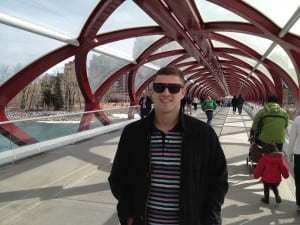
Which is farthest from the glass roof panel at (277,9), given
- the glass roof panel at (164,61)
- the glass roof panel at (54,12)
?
the glass roof panel at (164,61)

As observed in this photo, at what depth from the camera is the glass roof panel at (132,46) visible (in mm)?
21203

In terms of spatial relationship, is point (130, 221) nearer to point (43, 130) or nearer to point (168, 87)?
point (168, 87)

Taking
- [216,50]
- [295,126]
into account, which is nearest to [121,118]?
[216,50]

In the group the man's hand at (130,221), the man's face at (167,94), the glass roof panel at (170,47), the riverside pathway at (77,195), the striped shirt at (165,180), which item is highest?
the glass roof panel at (170,47)

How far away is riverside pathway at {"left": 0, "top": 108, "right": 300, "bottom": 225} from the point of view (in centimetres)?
488

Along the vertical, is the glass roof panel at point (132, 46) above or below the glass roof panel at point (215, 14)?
below

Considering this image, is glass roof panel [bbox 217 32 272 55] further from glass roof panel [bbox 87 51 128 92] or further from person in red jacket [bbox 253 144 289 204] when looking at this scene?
person in red jacket [bbox 253 144 289 204]

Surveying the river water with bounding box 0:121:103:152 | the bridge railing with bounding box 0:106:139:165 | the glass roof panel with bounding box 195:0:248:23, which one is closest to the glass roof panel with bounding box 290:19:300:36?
the glass roof panel with bounding box 195:0:248:23

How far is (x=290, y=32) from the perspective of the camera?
13.6 meters

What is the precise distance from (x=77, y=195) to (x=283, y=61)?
17997 mm

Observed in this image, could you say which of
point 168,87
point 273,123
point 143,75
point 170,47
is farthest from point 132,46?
point 168,87

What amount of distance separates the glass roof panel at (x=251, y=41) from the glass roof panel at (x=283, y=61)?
66cm

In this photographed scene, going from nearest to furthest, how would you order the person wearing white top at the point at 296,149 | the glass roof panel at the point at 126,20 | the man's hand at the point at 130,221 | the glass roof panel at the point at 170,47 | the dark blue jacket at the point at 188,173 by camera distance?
the dark blue jacket at the point at 188,173 < the man's hand at the point at 130,221 < the person wearing white top at the point at 296,149 < the glass roof panel at the point at 126,20 < the glass roof panel at the point at 170,47

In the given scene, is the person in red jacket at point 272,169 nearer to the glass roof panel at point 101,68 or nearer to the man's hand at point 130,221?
the man's hand at point 130,221
